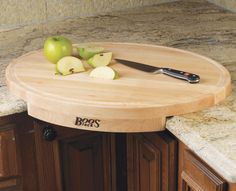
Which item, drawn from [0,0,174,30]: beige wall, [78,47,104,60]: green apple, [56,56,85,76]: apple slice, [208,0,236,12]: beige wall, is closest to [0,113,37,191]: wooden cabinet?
[56,56,85,76]: apple slice

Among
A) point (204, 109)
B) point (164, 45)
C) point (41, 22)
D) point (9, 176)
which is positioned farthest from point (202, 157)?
point (41, 22)

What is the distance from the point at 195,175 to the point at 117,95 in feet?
0.85

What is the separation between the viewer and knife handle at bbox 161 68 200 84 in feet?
4.51

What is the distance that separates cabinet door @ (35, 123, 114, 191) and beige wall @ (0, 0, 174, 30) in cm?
64

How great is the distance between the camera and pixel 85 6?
209 centimetres

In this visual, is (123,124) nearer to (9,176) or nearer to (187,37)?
(9,176)

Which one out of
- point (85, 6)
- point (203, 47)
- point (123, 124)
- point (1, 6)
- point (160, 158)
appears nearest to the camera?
point (123, 124)

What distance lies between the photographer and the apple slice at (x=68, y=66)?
145 centimetres

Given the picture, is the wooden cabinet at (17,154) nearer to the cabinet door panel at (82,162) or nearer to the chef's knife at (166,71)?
the cabinet door panel at (82,162)

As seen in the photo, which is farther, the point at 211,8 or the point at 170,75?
the point at 211,8

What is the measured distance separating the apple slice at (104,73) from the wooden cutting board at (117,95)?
16 mm

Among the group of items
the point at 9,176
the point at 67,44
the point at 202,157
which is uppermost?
the point at 67,44

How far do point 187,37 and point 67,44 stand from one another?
1.58 ft

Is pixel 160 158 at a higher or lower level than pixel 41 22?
lower
